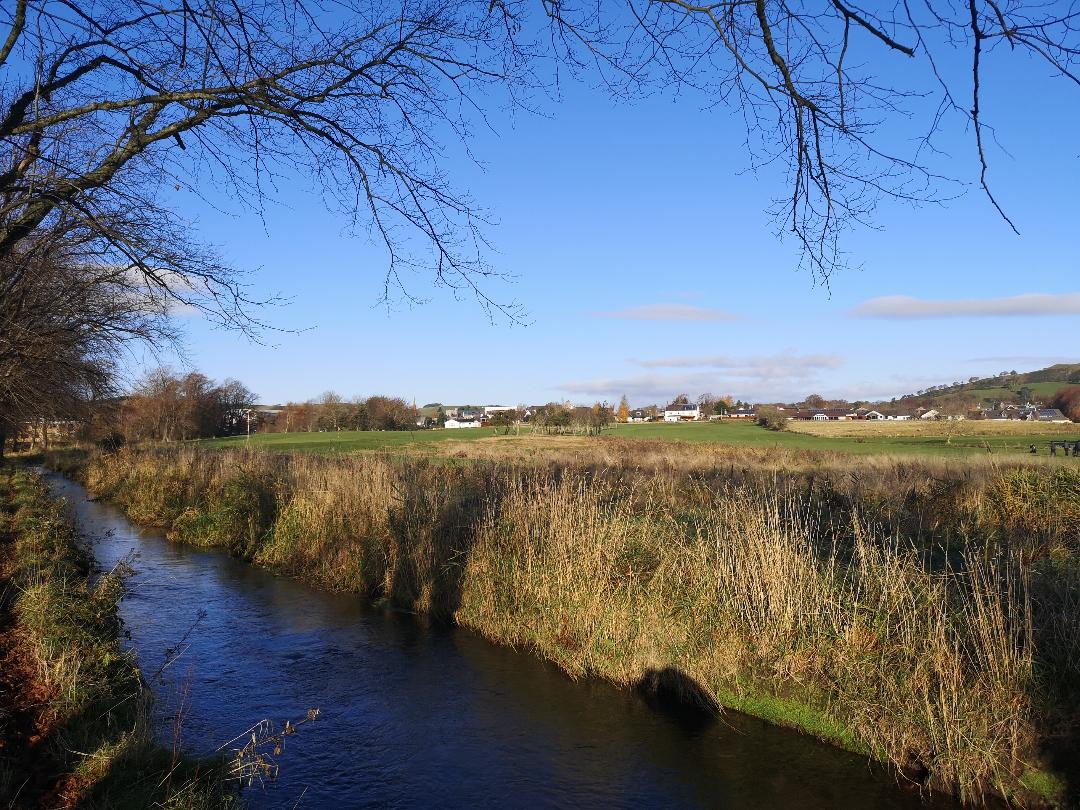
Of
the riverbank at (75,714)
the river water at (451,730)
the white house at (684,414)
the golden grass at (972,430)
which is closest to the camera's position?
the riverbank at (75,714)

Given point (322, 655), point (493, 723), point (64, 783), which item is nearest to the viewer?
point (64, 783)

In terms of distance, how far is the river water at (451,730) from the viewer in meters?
6.95

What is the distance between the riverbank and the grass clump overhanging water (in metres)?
5.22

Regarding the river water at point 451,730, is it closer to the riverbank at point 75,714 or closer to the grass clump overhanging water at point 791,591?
the grass clump overhanging water at point 791,591

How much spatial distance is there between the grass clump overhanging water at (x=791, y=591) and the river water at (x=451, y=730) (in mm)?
479

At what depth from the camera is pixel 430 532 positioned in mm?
13102

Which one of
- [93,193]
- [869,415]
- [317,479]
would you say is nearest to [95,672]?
[93,193]

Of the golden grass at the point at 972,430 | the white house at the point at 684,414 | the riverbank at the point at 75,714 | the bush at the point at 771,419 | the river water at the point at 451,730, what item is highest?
the white house at the point at 684,414

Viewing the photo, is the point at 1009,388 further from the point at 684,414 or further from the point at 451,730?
the point at 451,730

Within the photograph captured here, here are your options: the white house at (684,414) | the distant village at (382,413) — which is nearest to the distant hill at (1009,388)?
the distant village at (382,413)

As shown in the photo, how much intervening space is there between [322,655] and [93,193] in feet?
25.7

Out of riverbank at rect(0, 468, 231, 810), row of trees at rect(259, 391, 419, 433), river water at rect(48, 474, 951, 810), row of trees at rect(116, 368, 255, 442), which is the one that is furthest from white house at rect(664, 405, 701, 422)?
riverbank at rect(0, 468, 231, 810)

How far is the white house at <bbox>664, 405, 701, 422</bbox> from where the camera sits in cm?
14389

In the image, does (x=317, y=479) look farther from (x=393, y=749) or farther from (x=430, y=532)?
(x=393, y=749)
